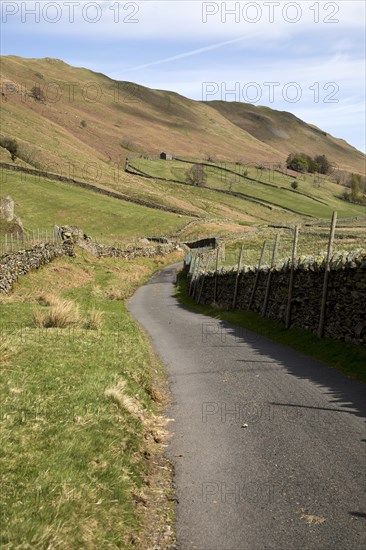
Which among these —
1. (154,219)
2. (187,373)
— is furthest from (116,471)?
(154,219)

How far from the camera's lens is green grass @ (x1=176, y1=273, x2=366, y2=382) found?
14.3 metres

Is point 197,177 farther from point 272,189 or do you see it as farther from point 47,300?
point 47,300

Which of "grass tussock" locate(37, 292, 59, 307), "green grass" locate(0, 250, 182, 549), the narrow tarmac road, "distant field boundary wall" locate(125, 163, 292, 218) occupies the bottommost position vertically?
"grass tussock" locate(37, 292, 59, 307)

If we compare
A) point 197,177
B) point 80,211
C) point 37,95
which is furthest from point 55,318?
point 37,95

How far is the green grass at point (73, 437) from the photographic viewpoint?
5.96 meters

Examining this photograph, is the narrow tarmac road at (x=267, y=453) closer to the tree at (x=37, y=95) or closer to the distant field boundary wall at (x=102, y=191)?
the distant field boundary wall at (x=102, y=191)

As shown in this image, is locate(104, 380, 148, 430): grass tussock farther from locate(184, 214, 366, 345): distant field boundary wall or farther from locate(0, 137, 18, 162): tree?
locate(0, 137, 18, 162): tree

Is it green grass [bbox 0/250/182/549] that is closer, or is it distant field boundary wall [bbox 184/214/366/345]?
green grass [bbox 0/250/182/549]

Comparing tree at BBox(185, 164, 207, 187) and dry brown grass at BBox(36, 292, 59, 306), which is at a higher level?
tree at BBox(185, 164, 207, 187)

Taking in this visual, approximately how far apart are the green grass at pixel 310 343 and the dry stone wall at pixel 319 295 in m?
0.38

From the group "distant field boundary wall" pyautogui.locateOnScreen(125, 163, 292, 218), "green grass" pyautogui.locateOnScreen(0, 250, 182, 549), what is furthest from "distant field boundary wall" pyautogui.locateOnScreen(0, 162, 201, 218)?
"green grass" pyautogui.locateOnScreen(0, 250, 182, 549)

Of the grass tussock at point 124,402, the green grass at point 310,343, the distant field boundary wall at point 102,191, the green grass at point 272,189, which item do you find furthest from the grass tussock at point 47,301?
the green grass at point 272,189

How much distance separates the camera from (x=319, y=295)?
18.6 meters

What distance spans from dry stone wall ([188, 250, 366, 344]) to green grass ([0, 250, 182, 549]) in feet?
19.2
